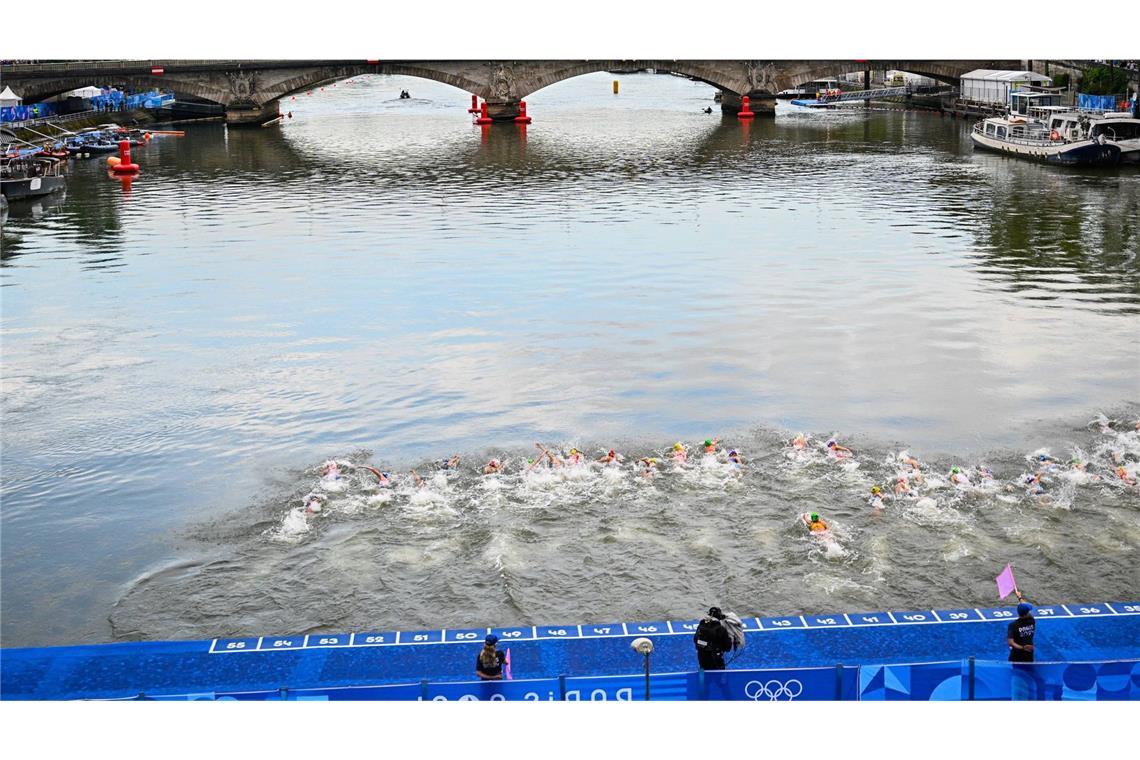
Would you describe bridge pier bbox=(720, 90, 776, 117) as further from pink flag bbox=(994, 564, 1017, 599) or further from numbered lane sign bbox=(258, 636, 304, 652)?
numbered lane sign bbox=(258, 636, 304, 652)

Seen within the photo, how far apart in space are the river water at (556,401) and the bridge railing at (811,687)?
636cm

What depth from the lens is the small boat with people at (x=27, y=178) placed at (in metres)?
74.8

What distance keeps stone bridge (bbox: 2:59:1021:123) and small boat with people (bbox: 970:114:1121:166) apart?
28588mm

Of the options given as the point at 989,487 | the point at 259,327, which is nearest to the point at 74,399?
the point at 259,327

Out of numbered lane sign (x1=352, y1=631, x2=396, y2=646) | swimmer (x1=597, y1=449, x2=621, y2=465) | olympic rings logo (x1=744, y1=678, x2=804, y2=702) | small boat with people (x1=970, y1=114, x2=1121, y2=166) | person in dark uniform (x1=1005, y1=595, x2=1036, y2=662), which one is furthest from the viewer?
small boat with people (x1=970, y1=114, x2=1121, y2=166)

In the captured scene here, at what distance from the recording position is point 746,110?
131375 millimetres

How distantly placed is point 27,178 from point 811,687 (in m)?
71.9

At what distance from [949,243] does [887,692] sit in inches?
1797

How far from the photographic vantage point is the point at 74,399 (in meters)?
36.7

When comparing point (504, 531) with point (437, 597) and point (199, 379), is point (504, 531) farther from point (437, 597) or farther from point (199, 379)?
point (199, 379)

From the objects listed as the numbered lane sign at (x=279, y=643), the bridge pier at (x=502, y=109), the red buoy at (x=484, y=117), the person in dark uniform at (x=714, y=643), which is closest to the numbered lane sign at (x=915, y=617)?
the person in dark uniform at (x=714, y=643)

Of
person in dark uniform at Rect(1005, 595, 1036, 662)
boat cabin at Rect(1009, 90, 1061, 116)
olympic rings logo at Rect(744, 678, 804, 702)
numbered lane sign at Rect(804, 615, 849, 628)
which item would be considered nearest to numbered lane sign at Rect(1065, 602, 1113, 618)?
person in dark uniform at Rect(1005, 595, 1036, 662)

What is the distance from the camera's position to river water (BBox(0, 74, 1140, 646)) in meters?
24.5

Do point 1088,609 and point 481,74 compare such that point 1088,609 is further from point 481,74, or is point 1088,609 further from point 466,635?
point 481,74
